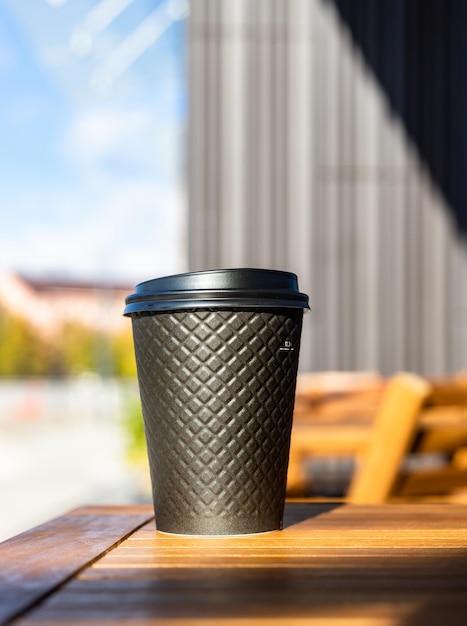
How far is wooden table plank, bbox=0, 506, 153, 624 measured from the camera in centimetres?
43

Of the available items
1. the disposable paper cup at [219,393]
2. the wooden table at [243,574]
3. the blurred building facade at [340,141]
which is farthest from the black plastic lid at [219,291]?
the blurred building facade at [340,141]

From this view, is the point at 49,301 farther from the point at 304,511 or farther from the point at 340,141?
the point at 304,511

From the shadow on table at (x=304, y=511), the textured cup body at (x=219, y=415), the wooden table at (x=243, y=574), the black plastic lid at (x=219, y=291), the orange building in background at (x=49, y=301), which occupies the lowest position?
the shadow on table at (x=304, y=511)

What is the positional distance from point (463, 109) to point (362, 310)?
3.03ft

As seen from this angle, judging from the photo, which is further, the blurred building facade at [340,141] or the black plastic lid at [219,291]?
the blurred building facade at [340,141]

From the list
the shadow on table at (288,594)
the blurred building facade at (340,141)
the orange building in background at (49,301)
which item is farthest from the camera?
the orange building in background at (49,301)

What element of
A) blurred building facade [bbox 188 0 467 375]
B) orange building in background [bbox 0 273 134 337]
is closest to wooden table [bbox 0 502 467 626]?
blurred building facade [bbox 188 0 467 375]

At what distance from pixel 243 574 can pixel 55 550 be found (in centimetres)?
14

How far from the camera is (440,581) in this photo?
450 millimetres

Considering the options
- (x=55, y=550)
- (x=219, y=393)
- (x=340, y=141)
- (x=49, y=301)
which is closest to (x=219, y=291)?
(x=219, y=393)

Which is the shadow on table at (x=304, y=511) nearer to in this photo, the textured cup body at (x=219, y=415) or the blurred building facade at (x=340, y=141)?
the textured cup body at (x=219, y=415)

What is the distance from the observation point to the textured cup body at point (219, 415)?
620mm

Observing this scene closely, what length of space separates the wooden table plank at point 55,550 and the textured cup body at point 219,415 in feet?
0.20

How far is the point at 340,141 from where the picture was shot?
346cm
